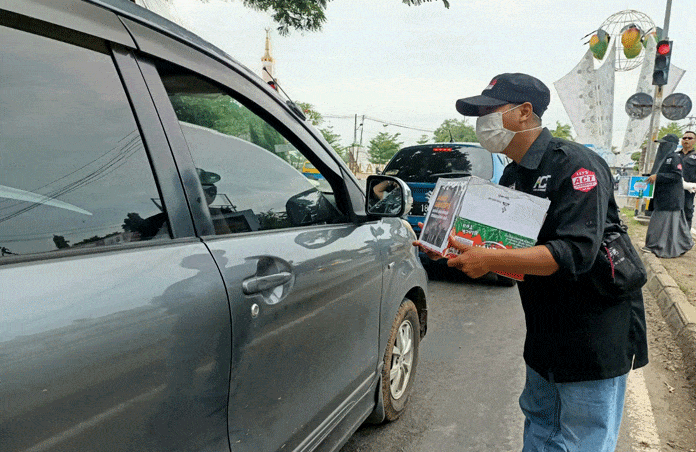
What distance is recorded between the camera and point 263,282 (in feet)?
4.74

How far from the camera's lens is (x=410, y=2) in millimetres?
5047

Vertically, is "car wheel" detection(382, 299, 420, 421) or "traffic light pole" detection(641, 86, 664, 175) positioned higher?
"traffic light pole" detection(641, 86, 664, 175)

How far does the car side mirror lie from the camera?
7.28ft

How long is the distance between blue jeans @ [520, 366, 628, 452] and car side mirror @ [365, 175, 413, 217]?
3.11 ft

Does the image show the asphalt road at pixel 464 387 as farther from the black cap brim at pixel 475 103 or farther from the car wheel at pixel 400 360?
the black cap brim at pixel 475 103

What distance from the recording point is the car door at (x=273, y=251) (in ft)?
4.56

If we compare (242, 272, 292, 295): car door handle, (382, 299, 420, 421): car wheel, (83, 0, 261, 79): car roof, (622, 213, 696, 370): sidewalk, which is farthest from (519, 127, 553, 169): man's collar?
(622, 213, 696, 370): sidewalk

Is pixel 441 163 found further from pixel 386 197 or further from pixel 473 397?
pixel 386 197

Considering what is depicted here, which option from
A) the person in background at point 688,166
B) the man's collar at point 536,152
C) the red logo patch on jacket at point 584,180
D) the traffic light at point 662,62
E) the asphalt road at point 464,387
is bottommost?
the asphalt road at point 464,387

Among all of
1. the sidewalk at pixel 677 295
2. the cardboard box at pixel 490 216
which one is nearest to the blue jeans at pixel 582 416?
the cardboard box at pixel 490 216

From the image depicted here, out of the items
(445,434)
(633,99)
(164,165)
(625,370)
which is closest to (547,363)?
(625,370)

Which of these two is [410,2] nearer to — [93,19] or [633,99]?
[93,19]

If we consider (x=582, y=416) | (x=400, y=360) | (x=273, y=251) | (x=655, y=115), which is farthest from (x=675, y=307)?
(x=655, y=115)

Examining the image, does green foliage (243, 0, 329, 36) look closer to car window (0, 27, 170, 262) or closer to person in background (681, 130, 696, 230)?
car window (0, 27, 170, 262)
